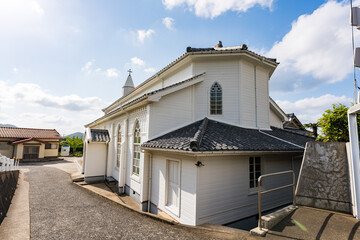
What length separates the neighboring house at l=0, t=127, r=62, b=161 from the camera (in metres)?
25.0

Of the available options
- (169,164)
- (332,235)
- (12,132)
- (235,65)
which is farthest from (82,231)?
(12,132)

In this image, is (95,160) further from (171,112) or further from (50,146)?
(50,146)

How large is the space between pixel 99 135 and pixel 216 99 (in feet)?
33.1

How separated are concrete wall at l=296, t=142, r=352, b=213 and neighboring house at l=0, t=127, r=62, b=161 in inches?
1291

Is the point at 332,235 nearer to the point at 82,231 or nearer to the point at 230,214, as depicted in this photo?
the point at 230,214

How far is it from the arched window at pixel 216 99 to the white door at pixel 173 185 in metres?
3.91

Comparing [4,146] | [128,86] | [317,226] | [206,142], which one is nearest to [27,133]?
[4,146]

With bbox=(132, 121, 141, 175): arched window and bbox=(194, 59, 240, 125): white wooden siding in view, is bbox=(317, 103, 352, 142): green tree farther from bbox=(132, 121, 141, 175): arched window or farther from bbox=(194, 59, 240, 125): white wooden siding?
bbox=(132, 121, 141, 175): arched window

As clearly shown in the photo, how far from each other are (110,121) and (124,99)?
5072mm

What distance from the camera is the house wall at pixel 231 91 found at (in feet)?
30.6

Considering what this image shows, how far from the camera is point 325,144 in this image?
5.29 metres

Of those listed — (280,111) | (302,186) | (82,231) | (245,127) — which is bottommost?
(82,231)

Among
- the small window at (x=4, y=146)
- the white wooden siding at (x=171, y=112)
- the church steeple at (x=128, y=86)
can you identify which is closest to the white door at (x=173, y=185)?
the white wooden siding at (x=171, y=112)

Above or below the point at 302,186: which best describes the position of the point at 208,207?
below
